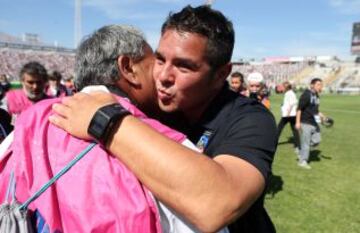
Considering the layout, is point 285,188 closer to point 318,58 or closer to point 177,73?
point 177,73

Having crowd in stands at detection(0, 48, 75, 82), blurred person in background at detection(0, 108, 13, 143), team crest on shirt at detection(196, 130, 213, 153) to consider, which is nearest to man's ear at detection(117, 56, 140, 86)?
team crest on shirt at detection(196, 130, 213, 153)

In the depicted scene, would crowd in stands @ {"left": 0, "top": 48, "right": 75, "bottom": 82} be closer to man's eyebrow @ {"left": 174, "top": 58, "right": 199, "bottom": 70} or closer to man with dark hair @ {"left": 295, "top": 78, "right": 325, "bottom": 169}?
man with dark hair @ {"left": 295, "top": 78, "right": 325, "bottom": 169}

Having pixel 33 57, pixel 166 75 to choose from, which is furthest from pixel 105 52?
pixel 33 57

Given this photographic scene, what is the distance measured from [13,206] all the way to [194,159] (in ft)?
2.16

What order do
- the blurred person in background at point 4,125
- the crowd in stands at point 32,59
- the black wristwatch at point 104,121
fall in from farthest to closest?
1. the crowd in stands at point 32,59
2. the blurred person in background at point 4,125
3. the black wristwatch at point 104,121

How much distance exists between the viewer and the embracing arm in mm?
1361

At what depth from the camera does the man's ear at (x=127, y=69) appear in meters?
1.77

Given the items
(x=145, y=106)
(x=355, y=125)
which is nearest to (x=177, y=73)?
(x=145, y=106)

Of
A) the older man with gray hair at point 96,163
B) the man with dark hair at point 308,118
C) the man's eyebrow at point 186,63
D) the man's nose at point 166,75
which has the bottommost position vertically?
the man with dark hair at point 308,118

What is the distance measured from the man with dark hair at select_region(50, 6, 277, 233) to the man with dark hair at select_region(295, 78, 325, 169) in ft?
29.7

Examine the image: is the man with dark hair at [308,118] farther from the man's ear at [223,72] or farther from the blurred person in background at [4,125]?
the man's ear at [223,72]

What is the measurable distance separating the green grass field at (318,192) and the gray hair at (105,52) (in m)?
5.32

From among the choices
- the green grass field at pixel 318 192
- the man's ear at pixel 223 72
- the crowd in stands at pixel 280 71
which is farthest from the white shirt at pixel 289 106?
the crowd in stands at pixel 280 71

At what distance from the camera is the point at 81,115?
1.55 m
